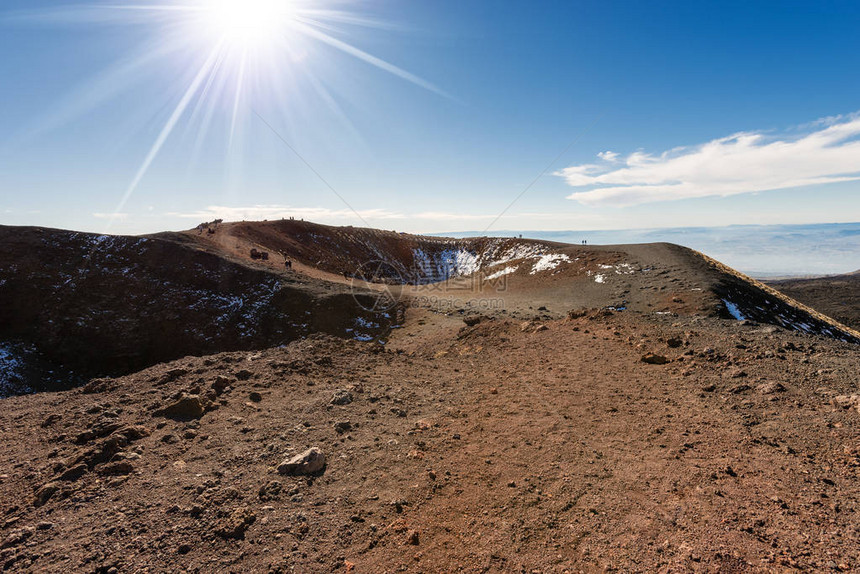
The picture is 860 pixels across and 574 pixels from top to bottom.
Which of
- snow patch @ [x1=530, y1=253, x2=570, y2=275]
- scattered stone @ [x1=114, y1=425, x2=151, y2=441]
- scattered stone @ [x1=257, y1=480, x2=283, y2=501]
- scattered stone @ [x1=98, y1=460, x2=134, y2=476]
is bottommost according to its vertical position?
scattered stone @ [x1=257, y1=480, x2=283, y2=501]

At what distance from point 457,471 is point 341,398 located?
3753 mm

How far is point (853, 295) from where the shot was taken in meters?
51.1

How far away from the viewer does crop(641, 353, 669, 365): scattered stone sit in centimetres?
998

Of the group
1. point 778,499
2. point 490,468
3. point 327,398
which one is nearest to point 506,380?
point 490,468

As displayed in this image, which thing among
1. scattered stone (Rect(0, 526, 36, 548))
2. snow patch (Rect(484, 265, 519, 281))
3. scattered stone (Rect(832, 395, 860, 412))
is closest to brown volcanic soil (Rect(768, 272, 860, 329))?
snow patch (Rect(484, 265, 519, 281))

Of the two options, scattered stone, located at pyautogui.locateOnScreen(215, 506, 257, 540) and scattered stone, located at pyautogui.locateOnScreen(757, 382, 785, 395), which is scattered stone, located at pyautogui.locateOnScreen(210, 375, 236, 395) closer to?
scattered stone, located at pyautogui.locateOnScreen(215, 506, 257, 540)

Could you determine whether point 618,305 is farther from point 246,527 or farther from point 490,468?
point 246,527

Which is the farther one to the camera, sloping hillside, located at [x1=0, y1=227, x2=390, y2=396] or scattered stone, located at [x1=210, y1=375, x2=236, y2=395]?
sloping hillside, located at [x1=0, y1=227, x2=390, y2=396]

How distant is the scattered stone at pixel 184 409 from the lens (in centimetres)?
738

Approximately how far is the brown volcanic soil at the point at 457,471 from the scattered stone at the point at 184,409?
0.25m

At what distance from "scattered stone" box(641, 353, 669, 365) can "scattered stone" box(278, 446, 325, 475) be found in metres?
9.64

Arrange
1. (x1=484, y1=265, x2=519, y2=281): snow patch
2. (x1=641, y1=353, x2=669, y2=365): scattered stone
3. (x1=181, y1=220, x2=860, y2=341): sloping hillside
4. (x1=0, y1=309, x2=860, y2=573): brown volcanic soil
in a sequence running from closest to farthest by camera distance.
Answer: (x1=0, y1=309, x2=860, y2=573): brown volcanic soil → (x1=641, y1=353, x2=669, y2=365): scattered stone → (x1=181, y1=220, x2=860, y2=341): sloping hillside → (x1=484, y1=265, x2=519, y2=281): snow patch

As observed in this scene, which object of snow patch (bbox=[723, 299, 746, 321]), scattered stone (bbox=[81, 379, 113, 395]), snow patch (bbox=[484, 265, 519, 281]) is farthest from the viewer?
snow patch (bbox=[484, 265, 519, 281])

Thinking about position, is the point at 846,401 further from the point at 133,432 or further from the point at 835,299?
the point at 835,299
